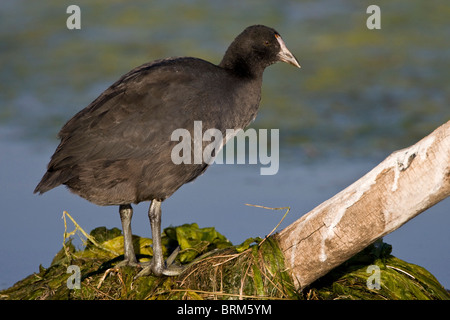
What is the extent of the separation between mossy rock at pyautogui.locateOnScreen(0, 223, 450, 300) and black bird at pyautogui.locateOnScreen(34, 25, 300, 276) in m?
0.21

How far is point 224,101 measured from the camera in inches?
187

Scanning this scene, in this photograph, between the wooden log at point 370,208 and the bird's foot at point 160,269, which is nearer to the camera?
the wooden log at point 370,208

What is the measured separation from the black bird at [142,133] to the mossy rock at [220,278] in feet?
0.69

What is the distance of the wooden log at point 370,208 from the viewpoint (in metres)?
3.61

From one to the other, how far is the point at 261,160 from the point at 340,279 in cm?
258

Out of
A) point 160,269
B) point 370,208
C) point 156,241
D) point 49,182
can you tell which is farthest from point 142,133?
point 370,208

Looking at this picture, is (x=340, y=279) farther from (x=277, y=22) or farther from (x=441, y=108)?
(x=277, y=22)

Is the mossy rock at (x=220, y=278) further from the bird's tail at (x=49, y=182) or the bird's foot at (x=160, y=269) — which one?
the bird's tail at (x=49, y=182)

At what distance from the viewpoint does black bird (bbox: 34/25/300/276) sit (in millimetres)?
4539

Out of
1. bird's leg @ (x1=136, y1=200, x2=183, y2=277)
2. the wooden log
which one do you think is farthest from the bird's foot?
the wooden log

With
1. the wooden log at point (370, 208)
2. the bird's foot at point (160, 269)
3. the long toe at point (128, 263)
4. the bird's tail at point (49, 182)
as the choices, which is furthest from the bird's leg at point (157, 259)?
the wooden log at point (370, 208)

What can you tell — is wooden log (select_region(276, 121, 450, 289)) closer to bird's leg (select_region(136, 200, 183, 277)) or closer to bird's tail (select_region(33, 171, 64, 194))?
bird's leg (select_region(136, 200, 183, 277))

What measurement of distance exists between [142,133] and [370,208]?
151 centimetres
